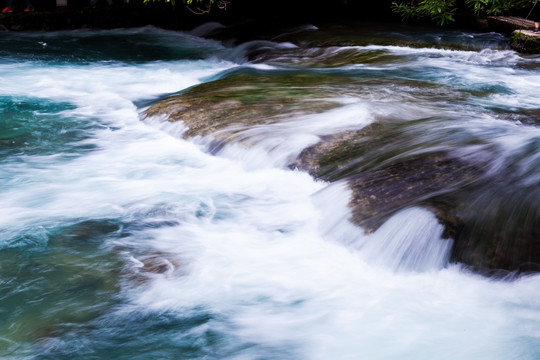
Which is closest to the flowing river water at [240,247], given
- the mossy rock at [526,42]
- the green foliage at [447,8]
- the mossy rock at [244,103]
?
the mossy rock at [244,103]

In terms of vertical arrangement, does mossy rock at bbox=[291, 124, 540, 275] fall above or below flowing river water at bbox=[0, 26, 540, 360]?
above

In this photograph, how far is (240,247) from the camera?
3650mm

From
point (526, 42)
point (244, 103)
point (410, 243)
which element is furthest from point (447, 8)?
point (410, 243)

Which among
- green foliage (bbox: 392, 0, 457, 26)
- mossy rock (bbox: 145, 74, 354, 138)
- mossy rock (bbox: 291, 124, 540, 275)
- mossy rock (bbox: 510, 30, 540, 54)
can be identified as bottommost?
mossy rock (bbox: 291, 124, 540, 275)

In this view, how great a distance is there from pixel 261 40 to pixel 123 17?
4.97 meters

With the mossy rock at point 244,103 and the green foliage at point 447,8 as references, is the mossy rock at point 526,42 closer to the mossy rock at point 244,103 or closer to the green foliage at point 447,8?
the green foliage at point 447,8

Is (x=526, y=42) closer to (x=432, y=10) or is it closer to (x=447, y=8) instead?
(x=432, y=10)

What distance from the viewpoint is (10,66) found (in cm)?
1001

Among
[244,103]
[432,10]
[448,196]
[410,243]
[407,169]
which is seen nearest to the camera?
[410,243]

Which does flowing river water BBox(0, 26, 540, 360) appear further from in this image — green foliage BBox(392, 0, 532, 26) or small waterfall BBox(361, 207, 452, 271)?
green foliage BBox(392, 0, 532, 26)

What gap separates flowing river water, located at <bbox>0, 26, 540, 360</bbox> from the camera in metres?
2.79

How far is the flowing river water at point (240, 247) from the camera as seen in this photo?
2795 mm

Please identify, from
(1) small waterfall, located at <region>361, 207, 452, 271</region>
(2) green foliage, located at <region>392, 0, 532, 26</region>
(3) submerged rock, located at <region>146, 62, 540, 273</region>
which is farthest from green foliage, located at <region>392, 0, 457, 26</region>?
(1) small waterfall, located at <region>361, 207, 452, 271</region>

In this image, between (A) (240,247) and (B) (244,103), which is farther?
(B) (244,103)
